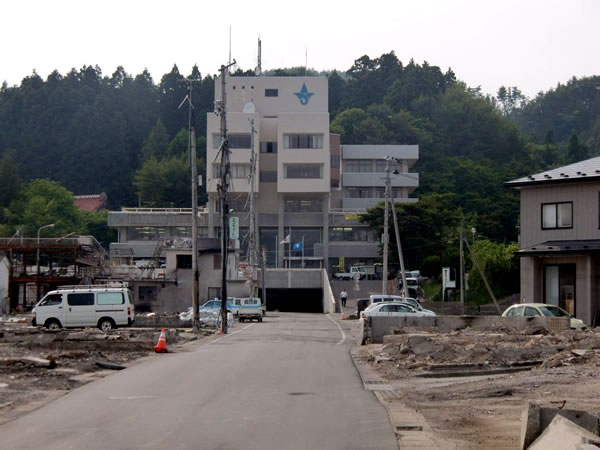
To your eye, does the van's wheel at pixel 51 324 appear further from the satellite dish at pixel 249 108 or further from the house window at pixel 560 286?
the satellite dish at pixel 249 108

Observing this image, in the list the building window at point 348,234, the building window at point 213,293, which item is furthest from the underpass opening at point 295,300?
the building window at point 213,293

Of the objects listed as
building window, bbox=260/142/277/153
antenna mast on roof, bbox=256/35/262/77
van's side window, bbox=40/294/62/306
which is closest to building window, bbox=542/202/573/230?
van's side window, bbox=40/294/62/306

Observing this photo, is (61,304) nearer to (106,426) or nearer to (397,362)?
(397,362)

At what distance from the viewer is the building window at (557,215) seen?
134 feet

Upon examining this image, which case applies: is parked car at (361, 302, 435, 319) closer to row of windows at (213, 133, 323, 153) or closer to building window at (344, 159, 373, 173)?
row of windows at (213, 133, 323, 153)

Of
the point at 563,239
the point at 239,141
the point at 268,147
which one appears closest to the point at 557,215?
the point at 563,239

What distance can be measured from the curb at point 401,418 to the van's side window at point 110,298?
20.5 m

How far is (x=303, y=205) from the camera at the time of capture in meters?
96.6

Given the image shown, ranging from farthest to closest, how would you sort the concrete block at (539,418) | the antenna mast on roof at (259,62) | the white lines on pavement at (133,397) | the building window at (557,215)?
the antenna mast on roof at (259,62) → the building window at (557,215) → the white lines on pavement at (133,397) → the concrete block at (539,418)

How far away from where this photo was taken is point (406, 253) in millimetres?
81625

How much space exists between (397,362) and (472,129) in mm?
117348

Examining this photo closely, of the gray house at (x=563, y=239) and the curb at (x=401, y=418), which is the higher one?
the gray house at (x=563, y=239)

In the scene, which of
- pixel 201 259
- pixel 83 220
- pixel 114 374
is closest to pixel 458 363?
pixel 114 374

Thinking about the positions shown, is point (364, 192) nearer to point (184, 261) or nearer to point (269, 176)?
point (269, 176)
